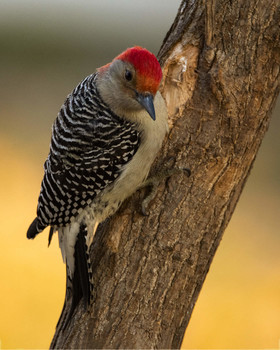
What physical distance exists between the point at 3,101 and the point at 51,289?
350 centimetres

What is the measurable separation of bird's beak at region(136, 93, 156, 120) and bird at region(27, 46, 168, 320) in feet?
0.12

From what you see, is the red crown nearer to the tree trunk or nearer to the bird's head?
the bird's head

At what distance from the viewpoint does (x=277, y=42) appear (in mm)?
2656

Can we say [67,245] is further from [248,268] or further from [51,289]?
[248,268]

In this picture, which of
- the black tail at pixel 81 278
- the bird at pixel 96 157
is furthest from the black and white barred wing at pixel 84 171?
the black tail at pixel 81 278

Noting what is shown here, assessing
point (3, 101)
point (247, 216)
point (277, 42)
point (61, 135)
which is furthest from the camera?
point (3, 101)

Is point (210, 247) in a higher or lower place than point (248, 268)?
lower

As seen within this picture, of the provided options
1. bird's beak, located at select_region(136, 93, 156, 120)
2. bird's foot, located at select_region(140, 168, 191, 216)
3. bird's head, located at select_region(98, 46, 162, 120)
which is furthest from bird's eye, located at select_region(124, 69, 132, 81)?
bird's foot, located at select_region(140, 168, 191, 216)

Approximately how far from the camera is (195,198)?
2684 millimetres

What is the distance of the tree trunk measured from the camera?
264 cm

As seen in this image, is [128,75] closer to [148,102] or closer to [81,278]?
[148,102]

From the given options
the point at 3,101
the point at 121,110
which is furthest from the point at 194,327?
the point at 3,101

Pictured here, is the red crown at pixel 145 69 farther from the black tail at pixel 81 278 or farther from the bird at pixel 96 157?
the black tail at pixel 81 278

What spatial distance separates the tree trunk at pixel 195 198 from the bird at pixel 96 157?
14cm
